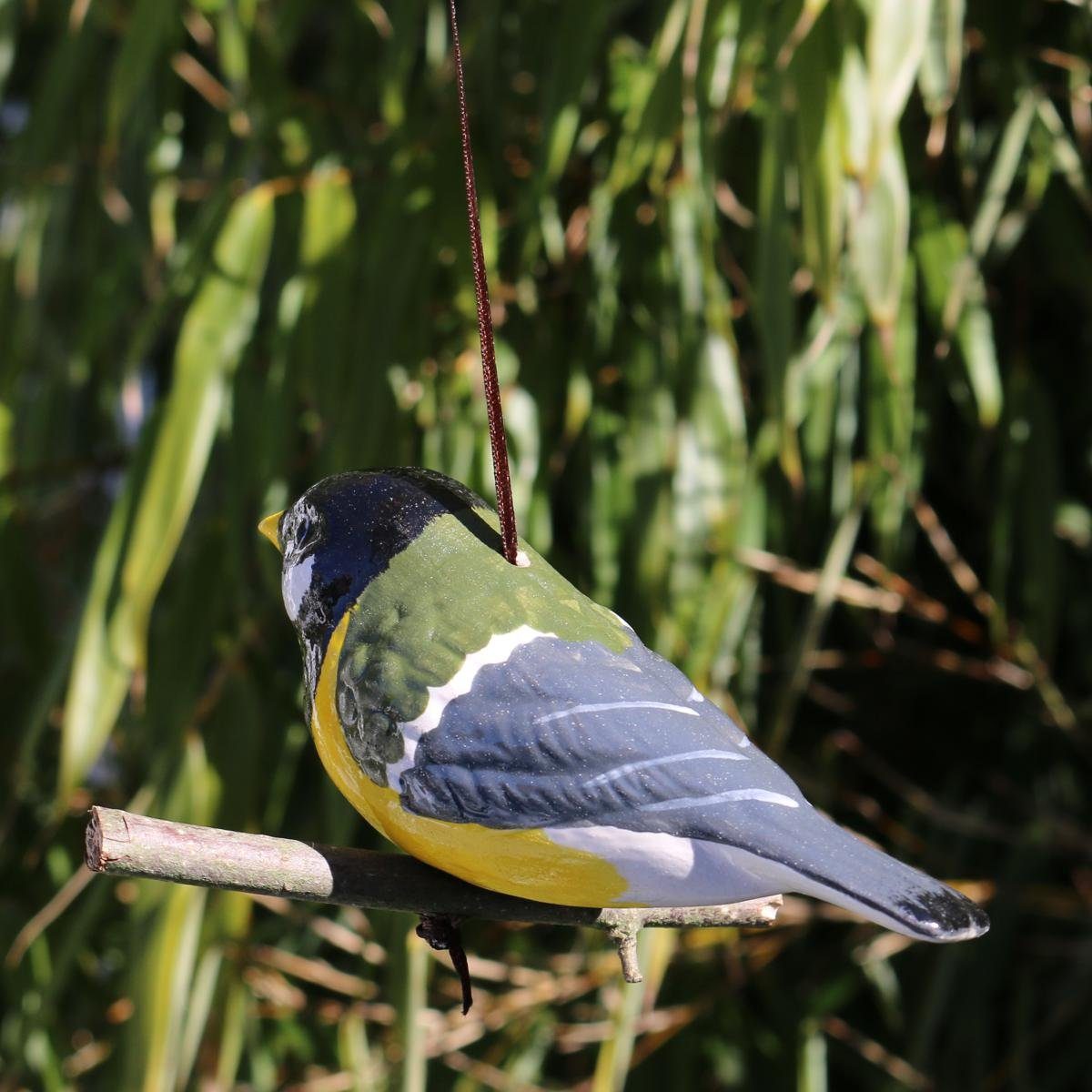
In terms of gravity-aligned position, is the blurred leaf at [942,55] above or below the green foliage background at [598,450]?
above

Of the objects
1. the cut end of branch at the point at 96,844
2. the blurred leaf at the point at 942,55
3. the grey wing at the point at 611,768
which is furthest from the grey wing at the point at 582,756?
the blurred leaf at the point at 942,55

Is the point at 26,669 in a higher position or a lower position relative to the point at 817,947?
higher

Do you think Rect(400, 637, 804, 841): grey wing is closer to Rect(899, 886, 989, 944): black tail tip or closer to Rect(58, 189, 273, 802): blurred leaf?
Rect(899, 886, 989, 944): black tail tip

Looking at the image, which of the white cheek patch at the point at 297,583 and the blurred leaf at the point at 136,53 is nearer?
the white cheek patch at the point at 297,583

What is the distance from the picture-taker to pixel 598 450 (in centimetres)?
129

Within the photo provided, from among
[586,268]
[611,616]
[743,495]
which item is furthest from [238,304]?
[611,616]

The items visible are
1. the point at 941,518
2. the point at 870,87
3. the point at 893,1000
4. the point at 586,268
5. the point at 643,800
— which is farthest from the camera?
the point at 941,518

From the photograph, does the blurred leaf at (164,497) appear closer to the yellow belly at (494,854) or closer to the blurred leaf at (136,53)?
the blurred leaf at (136,53)

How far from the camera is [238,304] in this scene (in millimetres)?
1187

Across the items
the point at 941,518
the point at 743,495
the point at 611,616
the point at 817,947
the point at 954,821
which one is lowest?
the point at 817,947

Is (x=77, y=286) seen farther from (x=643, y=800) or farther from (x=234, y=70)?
(x=643, y=800)

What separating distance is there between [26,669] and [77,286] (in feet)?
1.72

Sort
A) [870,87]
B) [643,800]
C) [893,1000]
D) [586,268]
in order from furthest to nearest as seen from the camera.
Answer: [893,1000], [586,268], [870,87], [643,800]

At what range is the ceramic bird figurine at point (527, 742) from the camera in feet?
1.55
